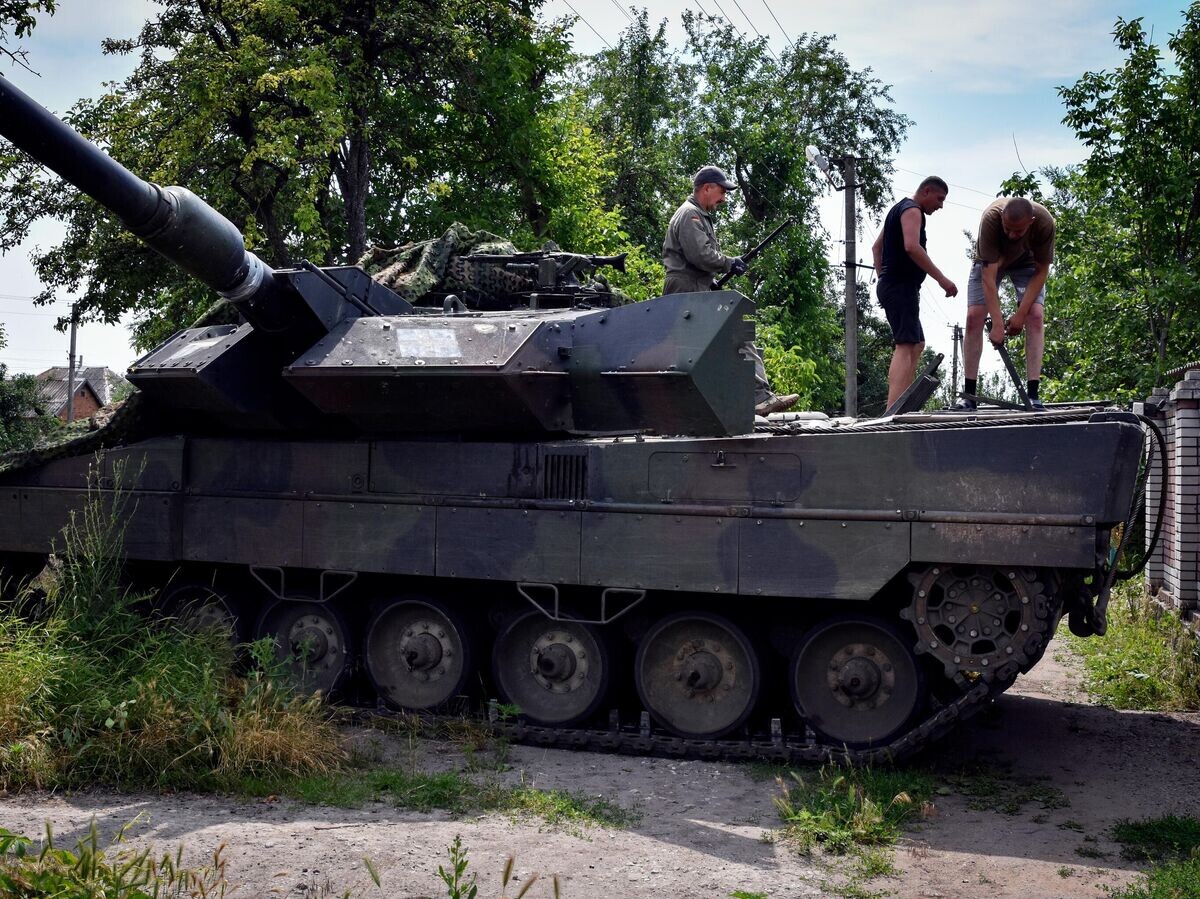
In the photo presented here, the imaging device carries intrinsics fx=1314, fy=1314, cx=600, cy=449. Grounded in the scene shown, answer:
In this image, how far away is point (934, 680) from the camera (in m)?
8.10

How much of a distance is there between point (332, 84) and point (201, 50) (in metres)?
2.82

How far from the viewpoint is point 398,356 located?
8.87 metres

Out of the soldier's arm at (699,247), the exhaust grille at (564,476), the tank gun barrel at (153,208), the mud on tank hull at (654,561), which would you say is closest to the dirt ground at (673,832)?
the mud on tank hull at (654,561)

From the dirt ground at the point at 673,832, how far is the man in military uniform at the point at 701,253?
9.45 ft

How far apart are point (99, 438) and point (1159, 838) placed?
780 centimetres

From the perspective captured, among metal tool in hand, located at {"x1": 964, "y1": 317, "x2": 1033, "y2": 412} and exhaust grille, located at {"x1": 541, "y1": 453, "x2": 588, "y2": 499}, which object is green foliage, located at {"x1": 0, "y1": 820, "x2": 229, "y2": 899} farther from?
metal tool in hand, located at {"x1": 964, "y1": 317, "x2": 1033, "y2": 412}

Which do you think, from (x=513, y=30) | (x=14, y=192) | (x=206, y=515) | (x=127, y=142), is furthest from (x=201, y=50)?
(x=206, y=515)

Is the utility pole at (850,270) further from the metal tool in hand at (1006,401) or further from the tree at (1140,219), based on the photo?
the metal tool in hand at (1006,401)

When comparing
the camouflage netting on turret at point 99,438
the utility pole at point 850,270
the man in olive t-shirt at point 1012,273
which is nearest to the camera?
the man in olive t-shirt at point 1012,273

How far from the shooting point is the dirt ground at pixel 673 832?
584cm

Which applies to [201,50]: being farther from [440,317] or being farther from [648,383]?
[648,383]

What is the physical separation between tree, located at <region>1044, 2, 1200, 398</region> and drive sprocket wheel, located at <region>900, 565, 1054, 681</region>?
329 inches

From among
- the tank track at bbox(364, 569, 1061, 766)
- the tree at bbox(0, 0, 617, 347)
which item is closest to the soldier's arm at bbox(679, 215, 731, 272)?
the tank track at bbox(364, 569, 1061, 766)

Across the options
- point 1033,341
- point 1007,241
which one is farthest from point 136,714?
point 1007,241
